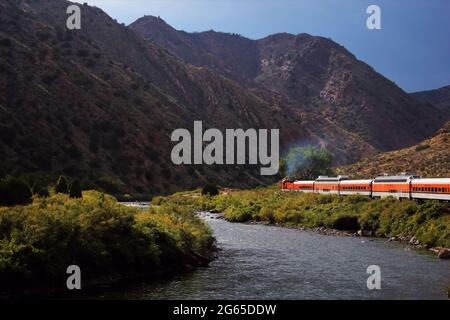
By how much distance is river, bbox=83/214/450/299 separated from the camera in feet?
77.0

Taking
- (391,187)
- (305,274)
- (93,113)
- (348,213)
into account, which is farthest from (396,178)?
(93,113)

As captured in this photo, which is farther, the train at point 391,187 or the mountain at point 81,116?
the mountain at point 81,116

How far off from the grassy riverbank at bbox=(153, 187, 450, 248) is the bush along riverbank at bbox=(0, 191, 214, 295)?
19745 mm

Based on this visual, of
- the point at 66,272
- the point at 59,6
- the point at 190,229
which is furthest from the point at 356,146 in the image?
the point at 66,272

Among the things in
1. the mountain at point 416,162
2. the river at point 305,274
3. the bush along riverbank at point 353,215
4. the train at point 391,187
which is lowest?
the river at point 305,274

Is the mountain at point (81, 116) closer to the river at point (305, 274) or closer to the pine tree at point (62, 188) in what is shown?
the pine tree at point (62, 188)

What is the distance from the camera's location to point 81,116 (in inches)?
4156

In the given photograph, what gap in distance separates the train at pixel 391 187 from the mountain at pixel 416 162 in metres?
16.9

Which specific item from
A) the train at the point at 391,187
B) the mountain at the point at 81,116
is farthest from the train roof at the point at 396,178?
the mountain at the point at 81,116

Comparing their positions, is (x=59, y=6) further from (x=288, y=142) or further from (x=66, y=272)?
(x=66, y=272)

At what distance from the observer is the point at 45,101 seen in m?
100

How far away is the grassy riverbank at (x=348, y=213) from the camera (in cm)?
4131

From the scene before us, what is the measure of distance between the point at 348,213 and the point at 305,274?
26915 millimetres

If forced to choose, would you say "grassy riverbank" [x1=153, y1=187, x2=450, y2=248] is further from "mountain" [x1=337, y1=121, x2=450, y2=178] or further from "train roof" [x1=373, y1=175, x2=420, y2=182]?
"mountain" [x1=337, y1=121, x2=450, y2=178]
